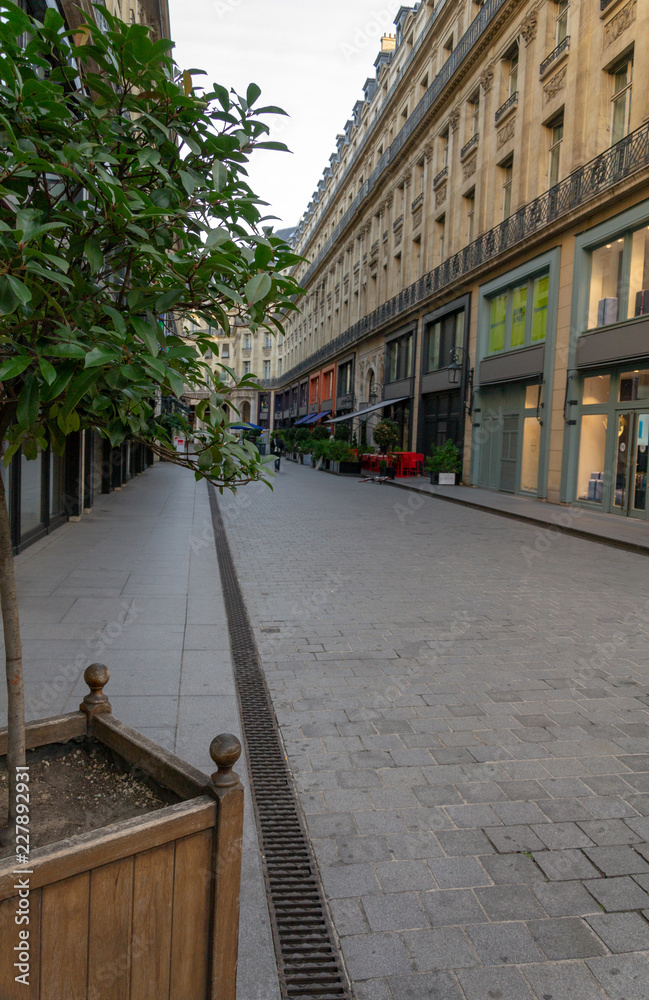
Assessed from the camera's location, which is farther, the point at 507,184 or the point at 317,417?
the point at 317,417

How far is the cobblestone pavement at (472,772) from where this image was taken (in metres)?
2.34

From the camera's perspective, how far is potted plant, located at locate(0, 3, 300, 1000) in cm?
152

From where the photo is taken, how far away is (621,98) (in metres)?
16.6

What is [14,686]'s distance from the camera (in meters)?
2.00

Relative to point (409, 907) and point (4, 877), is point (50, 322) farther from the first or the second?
point (409, 907)

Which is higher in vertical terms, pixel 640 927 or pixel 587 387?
pixel 587 387

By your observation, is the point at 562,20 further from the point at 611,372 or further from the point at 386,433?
the point at 386,433

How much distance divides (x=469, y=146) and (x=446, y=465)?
37.8 ft

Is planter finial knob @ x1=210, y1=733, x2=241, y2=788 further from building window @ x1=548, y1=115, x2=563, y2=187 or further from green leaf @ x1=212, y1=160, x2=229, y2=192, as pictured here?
building window @ x1=548, y1=115, x2=563, y2=187

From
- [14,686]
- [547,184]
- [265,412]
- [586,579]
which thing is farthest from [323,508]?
[265,412]

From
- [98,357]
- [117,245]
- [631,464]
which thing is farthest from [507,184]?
[98,357]

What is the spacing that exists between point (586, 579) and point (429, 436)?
69.2 feet

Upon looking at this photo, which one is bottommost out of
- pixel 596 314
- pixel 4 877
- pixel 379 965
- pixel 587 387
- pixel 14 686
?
pixel 379 965

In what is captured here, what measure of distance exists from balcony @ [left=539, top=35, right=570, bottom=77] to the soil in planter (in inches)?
849
